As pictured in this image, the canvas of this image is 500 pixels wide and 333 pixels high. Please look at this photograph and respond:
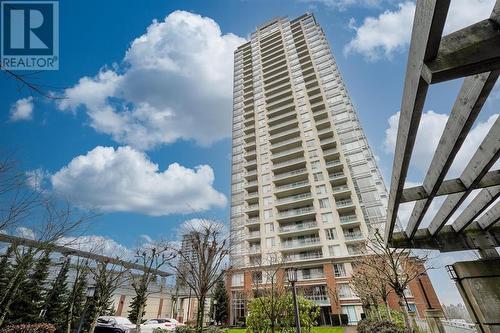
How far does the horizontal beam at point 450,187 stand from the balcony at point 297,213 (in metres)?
34.8

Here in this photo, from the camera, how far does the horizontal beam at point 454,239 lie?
18.1ft

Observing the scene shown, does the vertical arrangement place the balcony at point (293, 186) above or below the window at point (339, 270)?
above

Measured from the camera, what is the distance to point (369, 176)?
37.9 m

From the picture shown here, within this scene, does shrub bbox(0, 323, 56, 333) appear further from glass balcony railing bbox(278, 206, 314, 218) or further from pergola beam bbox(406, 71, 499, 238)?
glass balcony railing bbox(278, 206, 314, 218)

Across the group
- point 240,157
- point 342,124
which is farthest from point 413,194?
point 240,157

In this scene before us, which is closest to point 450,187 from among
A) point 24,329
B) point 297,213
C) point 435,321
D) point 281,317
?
point 435,321

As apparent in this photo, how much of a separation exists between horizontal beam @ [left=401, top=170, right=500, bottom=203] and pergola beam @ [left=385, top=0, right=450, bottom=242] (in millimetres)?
1283

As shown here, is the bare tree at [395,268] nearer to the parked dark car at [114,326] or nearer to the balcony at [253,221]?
the parked dark car at [114,326]

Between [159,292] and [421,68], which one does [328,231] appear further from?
[421,68]

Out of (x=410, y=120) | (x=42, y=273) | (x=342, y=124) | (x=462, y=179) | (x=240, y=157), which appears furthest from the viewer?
(x=240, y=157)

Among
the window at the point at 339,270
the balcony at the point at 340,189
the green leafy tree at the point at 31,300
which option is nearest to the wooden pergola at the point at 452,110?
the green leafy tree at the point at 31,300

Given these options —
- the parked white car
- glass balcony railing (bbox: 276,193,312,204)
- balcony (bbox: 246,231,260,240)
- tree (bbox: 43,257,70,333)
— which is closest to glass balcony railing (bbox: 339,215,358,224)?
glass balcony railing (bbox: 276,193,312,204)

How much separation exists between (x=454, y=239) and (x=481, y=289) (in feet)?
3.99

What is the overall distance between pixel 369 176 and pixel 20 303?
143 feet
